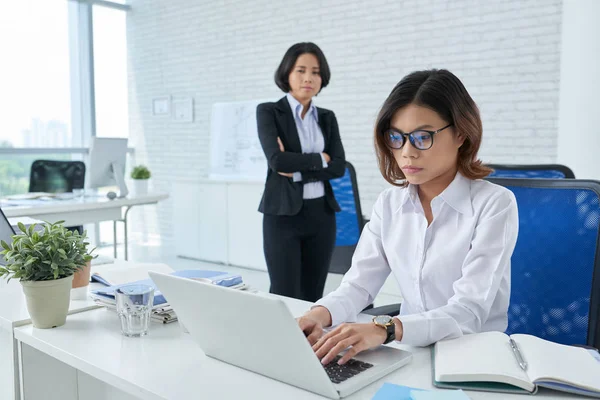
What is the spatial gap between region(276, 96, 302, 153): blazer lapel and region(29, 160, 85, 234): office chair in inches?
105

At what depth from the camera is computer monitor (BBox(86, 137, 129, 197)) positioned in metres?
4.02

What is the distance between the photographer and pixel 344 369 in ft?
3.08

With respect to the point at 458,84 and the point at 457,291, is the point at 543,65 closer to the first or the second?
the point at 458,84

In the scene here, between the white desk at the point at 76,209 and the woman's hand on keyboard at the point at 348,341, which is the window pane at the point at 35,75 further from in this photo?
the woman's hand on keyboard at the point at 348,341

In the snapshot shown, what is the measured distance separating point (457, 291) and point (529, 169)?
0.88 m

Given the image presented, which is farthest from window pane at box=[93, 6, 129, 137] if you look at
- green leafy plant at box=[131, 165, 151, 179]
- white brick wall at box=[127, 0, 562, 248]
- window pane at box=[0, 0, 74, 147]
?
green leafy plant at box=[131, 165, 151, 179]

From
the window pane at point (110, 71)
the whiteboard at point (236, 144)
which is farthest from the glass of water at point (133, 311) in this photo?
the window pane at point (110, 71)

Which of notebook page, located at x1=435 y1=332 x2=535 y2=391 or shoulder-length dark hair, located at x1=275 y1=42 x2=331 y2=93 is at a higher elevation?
shoulder-length dark hair, located at x1=275 y1=42 x2=331 y2=93

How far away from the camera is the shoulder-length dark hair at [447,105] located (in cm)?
124

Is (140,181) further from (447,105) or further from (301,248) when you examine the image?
(447,105)

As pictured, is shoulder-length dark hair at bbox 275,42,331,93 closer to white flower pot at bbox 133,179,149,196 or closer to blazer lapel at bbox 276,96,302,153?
blazer lapel at bbox 276,96,302,153

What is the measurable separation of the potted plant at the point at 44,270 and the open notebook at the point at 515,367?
83 cm

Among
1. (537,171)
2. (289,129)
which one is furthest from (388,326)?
(289,129)

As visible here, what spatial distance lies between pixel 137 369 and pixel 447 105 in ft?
2.85
